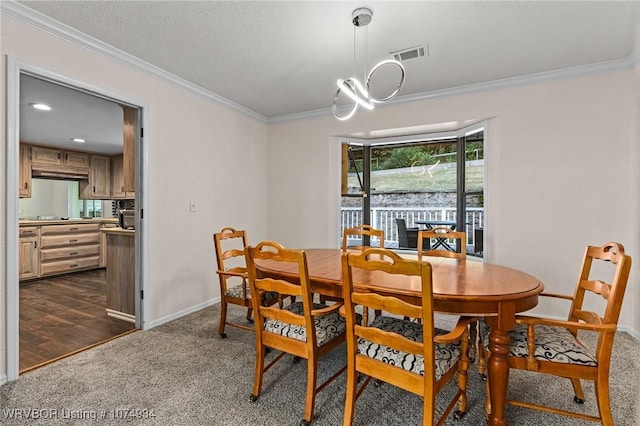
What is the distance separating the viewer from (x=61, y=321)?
3123 mm

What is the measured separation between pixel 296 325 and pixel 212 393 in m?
0.73

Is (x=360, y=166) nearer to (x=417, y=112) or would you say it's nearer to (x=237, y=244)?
(x=417, y=112)

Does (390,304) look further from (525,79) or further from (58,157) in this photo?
(58,157)

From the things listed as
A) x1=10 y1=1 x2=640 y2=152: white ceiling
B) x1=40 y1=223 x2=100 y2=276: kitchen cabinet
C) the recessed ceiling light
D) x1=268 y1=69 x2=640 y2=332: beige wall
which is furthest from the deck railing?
x1=40 y1=223 x2=100 y2=276: kitchen cabinet

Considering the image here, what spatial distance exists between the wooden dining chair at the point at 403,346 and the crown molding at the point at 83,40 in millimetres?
2571

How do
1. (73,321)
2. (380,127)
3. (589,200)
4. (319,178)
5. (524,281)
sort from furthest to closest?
(319,178)
(380,127)
(73,321)
(589,200)
(524,281)

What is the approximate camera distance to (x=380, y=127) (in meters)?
3.86

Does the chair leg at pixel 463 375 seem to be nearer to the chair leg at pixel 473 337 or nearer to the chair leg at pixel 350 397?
the chair leg at pixel 473 337

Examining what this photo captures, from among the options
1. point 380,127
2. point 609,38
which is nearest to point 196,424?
point 380,127

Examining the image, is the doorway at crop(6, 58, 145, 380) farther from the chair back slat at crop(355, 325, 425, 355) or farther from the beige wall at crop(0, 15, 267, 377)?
the chair back slat at crop(355, 325, 425, 355)

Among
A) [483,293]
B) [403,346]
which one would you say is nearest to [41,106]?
[403,346]

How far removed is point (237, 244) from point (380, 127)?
90.5 inches

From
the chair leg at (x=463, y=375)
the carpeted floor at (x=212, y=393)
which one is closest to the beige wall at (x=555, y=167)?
the carpeted floor at (x=212, y=393)

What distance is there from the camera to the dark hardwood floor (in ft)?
8.18
